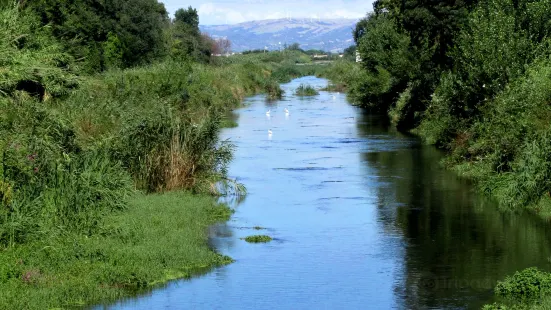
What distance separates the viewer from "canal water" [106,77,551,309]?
1733cm

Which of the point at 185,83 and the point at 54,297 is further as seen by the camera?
the point at 185,83

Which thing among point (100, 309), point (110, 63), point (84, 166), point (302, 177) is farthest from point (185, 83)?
point (100, 309)

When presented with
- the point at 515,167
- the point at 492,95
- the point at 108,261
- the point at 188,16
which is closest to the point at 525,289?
the point at 108,261

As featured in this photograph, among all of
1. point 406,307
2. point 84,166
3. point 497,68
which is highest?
point 497,68

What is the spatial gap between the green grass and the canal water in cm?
46

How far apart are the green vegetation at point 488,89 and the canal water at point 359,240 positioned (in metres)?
1.02

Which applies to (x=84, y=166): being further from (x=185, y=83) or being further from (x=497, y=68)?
(x=185, y=83)

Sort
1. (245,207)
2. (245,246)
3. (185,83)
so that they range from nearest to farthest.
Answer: (245,246) → (245,207) → (185,83)

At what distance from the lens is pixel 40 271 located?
16.8 metres

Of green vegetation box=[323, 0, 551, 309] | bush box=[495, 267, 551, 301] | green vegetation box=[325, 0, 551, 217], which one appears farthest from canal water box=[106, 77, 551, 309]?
green vegetation box=[325, 0, 551, 217]

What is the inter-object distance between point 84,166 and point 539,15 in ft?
61.8

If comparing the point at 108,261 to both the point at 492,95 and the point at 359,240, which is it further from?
the point at 492,95

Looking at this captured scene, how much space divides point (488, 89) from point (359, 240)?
531 inches

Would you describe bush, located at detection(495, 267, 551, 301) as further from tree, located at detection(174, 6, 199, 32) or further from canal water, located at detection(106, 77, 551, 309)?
tree, located at detection(174, 6, 199, 32)
